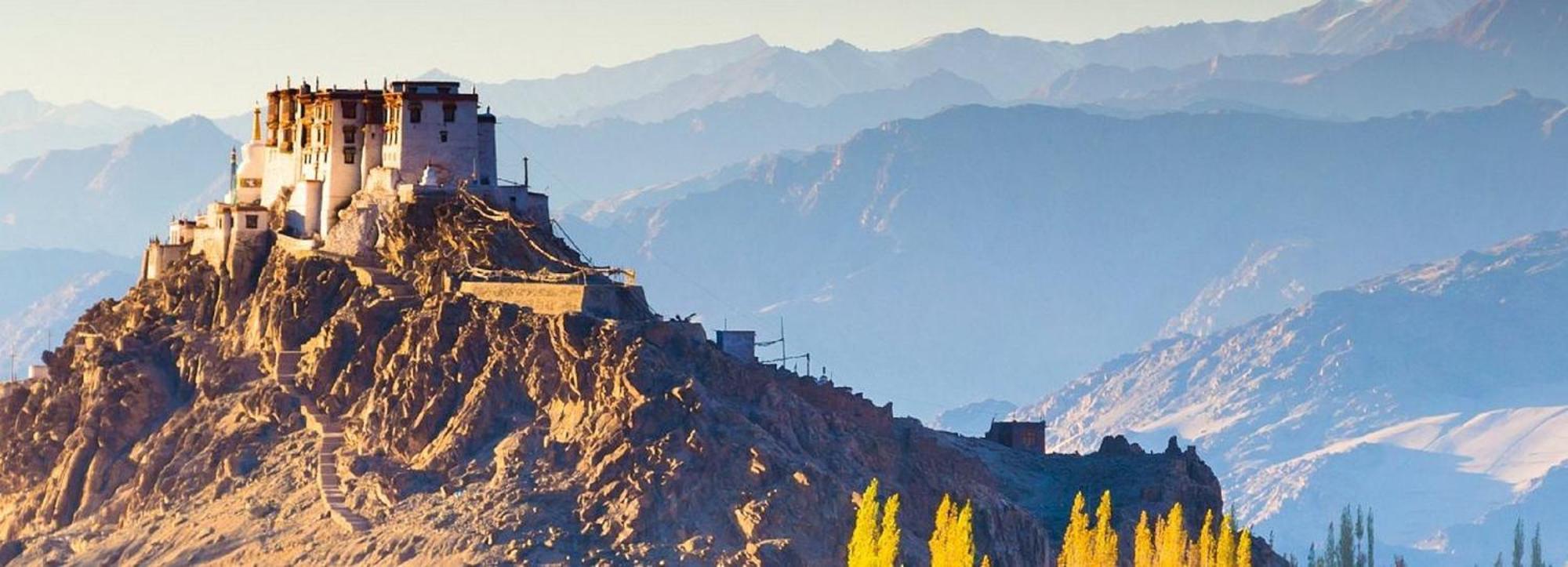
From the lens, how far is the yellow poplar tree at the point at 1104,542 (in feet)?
486

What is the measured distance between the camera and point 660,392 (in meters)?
143

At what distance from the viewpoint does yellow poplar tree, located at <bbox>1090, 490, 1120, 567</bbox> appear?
486 feet

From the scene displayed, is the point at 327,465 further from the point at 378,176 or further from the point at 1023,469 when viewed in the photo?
the point at 1023,469

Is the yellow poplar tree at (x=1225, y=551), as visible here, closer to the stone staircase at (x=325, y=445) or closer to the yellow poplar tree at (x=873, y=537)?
the yellow poplar tree at (x=873, y=537)

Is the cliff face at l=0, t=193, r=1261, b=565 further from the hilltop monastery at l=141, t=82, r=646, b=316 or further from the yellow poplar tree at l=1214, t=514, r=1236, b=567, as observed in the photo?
the yellow poplar tree at l=1214, t=514, r=1236, b=567

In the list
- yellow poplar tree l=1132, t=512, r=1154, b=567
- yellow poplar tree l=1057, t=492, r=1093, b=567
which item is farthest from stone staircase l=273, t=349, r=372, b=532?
yellow poplar tree l=1132, t=512, r=1154, b=567

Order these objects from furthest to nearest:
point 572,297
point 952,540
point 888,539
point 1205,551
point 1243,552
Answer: point 1205,551, point 1243,552, point 572,297, point 952,540, point 888,539

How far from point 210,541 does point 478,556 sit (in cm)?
1622

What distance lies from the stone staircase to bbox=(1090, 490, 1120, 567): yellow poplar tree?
1018 inches

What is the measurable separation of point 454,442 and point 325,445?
26.3 ft

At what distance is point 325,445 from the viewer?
499 feet

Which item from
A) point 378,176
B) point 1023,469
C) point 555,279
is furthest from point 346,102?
point 1023,469

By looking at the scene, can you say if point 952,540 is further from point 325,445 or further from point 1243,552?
point 325,445

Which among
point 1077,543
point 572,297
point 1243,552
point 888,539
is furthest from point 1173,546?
point 572,297
